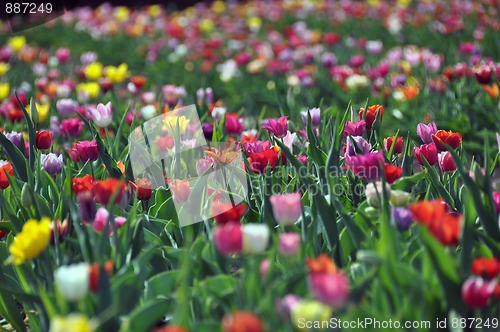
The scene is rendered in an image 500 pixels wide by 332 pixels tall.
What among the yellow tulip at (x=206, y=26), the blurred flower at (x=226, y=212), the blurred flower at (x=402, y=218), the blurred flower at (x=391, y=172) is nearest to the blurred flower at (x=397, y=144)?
the blurred flower at (x=391, y=172)

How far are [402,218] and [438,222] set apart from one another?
0.27 m

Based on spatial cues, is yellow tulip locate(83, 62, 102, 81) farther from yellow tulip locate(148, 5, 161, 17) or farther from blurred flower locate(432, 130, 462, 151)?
yellow tulip locate(148, 5, 161, 17)

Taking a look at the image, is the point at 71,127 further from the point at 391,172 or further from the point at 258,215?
the point at 391,172

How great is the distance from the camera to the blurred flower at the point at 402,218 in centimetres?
164

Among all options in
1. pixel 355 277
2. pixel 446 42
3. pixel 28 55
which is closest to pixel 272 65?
pixel 446 42

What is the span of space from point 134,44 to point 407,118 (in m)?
4.67

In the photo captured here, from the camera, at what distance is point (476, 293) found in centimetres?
132

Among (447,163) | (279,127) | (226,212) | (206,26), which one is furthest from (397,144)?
(206,26)

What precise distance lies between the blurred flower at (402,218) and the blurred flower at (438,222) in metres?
0.24

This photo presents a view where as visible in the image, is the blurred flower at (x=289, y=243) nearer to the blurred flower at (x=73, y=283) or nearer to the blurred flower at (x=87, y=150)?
the blurred flower at (x=73, y=283)

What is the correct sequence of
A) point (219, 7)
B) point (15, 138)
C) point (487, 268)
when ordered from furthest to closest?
point (219, 7) → point (15, 138) → point (487, 268)

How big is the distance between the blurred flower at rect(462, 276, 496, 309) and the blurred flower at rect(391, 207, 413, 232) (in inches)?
12.9

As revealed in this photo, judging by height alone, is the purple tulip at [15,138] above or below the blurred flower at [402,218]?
below

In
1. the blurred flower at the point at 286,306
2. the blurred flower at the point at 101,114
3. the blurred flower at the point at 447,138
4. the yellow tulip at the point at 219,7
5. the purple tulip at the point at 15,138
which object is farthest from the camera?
the yellow tulip at the point at 219,7
